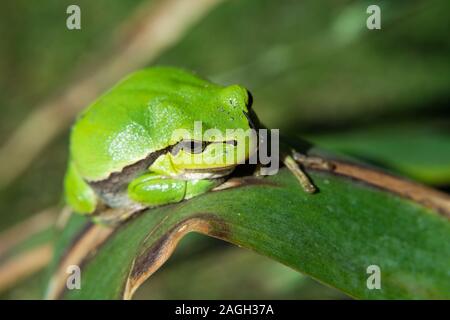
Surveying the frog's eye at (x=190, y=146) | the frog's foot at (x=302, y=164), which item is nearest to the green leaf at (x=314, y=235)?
the frog's foot at (x=302, y=164)

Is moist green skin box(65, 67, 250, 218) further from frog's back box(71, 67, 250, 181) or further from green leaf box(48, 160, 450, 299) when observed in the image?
green leaf box(48, 160, 450, 299)

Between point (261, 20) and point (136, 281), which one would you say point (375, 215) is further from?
point (261, 20)

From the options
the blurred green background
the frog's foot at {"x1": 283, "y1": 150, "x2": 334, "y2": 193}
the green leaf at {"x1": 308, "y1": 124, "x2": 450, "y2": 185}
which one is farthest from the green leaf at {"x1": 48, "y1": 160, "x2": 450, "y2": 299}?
the blurred green background

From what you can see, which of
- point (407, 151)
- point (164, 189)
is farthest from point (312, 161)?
point (407, 151)

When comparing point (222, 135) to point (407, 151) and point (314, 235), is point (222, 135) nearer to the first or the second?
point (314, 235)
